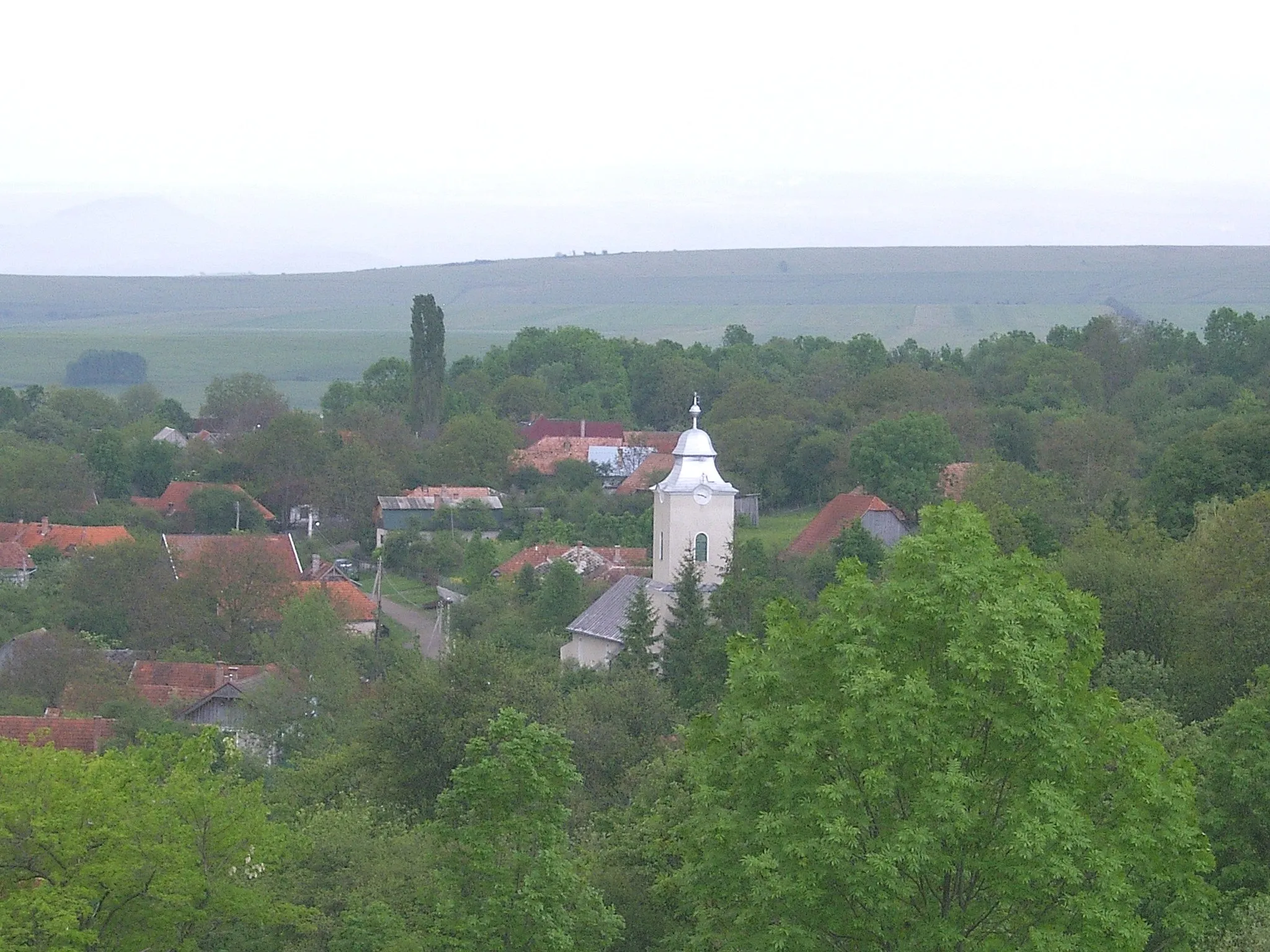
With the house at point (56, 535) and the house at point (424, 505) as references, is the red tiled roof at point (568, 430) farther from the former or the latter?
the house at point (56, 535)

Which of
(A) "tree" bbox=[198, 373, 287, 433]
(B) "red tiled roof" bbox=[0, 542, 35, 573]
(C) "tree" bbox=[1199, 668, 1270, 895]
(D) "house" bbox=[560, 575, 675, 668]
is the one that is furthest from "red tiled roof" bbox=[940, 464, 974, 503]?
(A) "tree" bbox=[198, 373, 287, 433]

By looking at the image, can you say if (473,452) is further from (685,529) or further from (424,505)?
(685,529)

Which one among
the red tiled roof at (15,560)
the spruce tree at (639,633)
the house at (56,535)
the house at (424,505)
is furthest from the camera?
the house at (424,505)

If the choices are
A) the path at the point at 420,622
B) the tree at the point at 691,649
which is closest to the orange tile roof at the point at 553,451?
the path at the point at 420,622

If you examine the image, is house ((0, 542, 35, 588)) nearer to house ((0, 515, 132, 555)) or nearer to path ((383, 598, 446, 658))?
house ((0, 515, 132, 555))

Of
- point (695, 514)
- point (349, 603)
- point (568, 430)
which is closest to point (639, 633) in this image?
point (695, 514)

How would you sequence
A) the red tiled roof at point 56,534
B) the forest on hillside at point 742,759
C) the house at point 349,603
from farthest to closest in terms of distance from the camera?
1. the red tiled roof at point 56,534
2. the house at point 349,603
3. the forest on hillside at point 742,759

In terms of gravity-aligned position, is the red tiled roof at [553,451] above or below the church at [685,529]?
below
